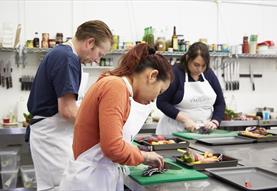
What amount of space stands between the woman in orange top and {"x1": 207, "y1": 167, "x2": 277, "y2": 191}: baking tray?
26 centimetres

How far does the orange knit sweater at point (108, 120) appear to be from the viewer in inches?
48.6

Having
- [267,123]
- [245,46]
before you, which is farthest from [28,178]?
[245,46]

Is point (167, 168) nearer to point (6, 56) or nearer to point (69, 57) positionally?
point (69, 57)

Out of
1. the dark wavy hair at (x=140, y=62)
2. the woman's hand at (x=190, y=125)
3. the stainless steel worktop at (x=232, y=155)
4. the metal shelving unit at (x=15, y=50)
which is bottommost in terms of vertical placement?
the stainless steel worktop at (x=232, y=155)

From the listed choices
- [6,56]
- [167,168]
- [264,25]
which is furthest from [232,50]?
[167,168]

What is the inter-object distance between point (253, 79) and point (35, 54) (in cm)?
290

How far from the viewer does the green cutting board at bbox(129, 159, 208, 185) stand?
135cm

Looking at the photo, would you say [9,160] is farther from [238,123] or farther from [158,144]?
[238,123]

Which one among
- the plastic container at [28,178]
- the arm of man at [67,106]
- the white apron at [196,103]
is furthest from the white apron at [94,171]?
the plastic container at [28,178]

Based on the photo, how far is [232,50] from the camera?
4.63 m

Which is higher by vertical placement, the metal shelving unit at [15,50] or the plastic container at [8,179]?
the metal shelving unit at [15,50]

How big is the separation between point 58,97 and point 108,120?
682 mm

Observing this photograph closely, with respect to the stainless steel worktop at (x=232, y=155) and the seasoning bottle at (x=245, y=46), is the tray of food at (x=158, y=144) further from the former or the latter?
the seasoning bottle at (x=245, y=46)

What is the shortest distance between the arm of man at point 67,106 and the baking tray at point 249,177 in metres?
0.77
